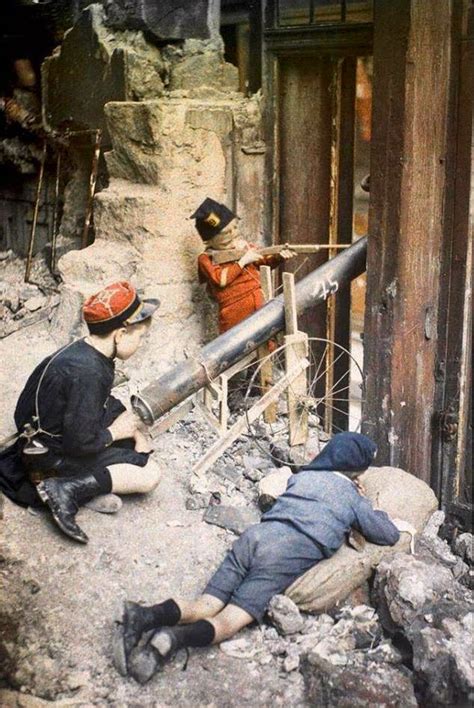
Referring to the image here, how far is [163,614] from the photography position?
12.3 ft

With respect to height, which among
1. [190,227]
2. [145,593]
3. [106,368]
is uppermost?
[190,227]

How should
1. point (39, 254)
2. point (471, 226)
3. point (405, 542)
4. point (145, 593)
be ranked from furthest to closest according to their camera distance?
point (39, 254), point (471, 226), point (405, 542), point (145, 593)

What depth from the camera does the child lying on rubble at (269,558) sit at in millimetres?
3650

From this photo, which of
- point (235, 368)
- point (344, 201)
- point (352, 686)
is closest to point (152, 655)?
point (352, 686)

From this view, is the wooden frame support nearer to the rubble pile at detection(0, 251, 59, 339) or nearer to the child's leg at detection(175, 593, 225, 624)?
the child's leg at detection(175, 593, 225, 624)

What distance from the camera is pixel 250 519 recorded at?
490 centimetres

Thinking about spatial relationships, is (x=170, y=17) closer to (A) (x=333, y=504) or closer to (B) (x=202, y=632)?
(A) (x=333, y=504)

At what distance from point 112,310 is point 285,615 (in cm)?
180

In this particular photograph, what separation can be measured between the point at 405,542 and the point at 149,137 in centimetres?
357

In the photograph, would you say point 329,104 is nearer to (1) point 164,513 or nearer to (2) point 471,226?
(2) point 471,226

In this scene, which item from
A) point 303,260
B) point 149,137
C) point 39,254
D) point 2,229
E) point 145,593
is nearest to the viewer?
point 145,593

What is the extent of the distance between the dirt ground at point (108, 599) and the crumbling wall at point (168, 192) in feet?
5.52

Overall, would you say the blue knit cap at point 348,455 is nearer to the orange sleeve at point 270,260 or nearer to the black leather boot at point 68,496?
the black leather boot at point 68,496

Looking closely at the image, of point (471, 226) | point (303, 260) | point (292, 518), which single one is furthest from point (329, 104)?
point (292, 518)
